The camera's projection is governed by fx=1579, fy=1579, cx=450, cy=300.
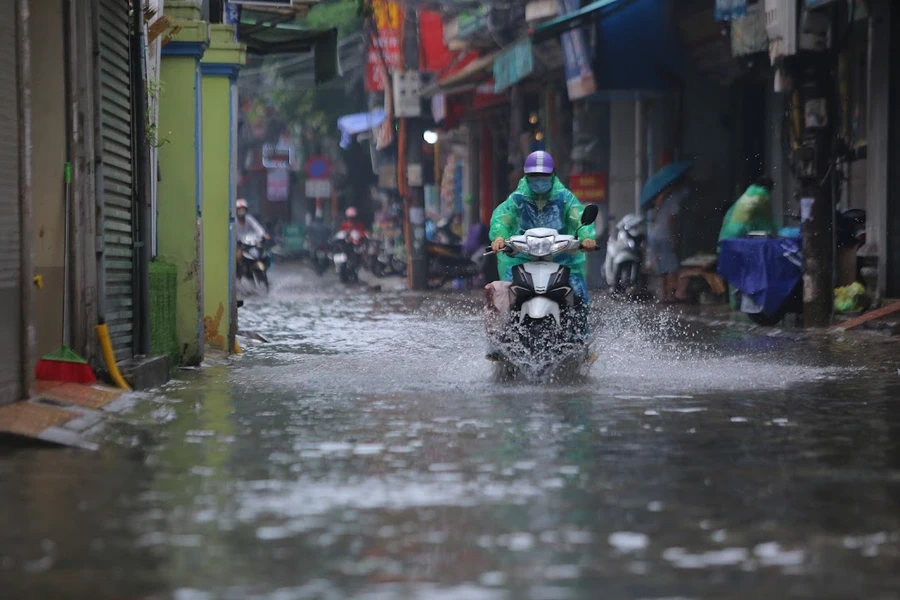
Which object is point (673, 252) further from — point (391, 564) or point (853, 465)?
point (391, 564)

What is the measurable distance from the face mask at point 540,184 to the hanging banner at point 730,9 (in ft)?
24.3

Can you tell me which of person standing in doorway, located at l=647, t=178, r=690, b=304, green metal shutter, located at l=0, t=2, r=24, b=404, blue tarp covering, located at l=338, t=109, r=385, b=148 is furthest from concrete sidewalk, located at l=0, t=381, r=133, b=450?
blue tarp covering, located at l=338, t=109, r=385, b=148

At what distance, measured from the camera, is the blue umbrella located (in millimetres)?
22516

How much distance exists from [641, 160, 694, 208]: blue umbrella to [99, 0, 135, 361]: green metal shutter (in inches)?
493

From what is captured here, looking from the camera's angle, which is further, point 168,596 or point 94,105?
point 94,105

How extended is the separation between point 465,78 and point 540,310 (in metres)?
20.5

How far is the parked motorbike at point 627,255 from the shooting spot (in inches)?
895

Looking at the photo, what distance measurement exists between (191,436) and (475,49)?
1002 inches

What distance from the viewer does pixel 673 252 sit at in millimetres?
22562

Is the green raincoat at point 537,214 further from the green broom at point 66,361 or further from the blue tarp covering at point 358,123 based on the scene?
the blue tarp covering at point 358,123

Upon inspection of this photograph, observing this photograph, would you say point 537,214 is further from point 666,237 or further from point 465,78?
point 465,78

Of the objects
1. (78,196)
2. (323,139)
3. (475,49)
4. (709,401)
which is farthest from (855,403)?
(323,139)

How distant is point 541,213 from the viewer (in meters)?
11.4

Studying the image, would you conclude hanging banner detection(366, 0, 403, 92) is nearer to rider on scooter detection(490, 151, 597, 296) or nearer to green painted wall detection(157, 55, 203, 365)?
green painted wall detection(157, 55, 203, 365)
